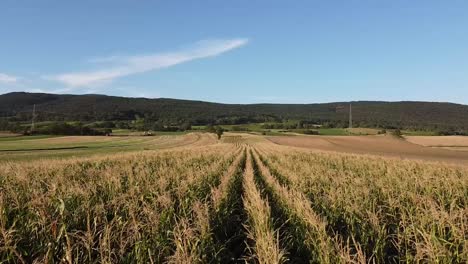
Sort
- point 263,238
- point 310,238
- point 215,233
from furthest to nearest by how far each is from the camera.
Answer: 1. point 215,233
2. point 310,238
3. point 263,238

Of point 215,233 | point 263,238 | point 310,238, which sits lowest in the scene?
point 215,233

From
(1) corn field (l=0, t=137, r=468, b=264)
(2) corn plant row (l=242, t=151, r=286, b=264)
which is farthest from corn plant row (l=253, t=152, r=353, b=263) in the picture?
(2) corn plant row (l=242, t=151, r=286, b=264)

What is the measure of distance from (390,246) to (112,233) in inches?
184

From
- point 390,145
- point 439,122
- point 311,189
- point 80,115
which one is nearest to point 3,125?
point 80,115

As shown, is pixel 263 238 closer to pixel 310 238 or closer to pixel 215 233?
pixel 310 238

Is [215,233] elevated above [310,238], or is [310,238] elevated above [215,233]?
[310,238]

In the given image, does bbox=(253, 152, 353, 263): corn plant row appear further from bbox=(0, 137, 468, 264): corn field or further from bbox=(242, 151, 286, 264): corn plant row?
bbox=(242, 151, 286, 264): corn plant row

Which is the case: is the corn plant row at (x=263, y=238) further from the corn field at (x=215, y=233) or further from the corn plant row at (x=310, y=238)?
the corn plant row at (x=310, y=238)

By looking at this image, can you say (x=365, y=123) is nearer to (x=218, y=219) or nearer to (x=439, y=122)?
(x=439, y=122)

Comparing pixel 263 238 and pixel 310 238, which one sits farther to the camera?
pixel 310 238

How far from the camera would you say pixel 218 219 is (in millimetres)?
8859

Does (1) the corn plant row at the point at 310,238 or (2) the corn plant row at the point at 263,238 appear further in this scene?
(1) the corn plant row at the point at 310,238

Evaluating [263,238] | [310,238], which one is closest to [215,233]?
[263,238]

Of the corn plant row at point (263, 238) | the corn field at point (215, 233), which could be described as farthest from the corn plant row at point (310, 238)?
the corn plant row at point (263, 238)
